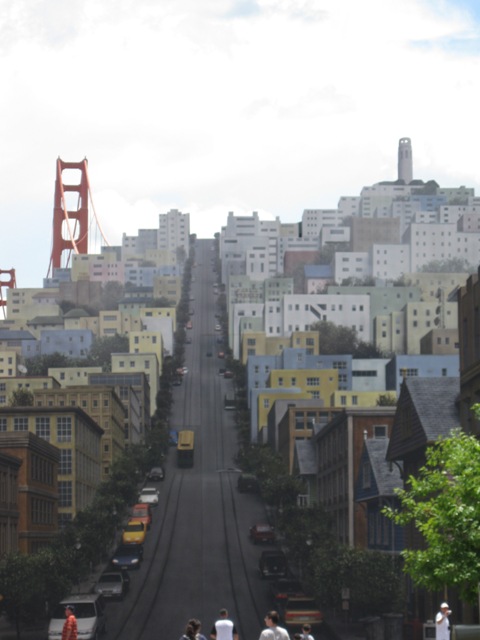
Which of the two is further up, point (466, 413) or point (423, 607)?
point (466, 413)

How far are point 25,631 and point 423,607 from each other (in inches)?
854

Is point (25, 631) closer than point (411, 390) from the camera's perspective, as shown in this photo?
No

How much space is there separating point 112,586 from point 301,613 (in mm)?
20538

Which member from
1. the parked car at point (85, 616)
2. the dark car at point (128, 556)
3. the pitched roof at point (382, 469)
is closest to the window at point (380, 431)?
the pitched roof at point (382, 469)

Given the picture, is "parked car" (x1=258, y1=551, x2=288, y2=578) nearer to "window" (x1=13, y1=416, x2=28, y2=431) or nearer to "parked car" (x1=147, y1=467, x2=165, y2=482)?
"window" (x1=13, y1=416, x2=28, y2=431)

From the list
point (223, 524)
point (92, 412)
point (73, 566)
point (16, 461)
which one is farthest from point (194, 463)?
point (73, 566)

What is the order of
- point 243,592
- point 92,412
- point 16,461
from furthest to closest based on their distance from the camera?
point 92,412, point 16,461, point 243,592

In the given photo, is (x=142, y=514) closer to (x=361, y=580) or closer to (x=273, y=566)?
(x=273, y=566)

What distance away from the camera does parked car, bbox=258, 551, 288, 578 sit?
102938 millimetres

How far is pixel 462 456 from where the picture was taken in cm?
4041

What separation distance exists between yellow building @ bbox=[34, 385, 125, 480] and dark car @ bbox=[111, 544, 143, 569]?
4474cm

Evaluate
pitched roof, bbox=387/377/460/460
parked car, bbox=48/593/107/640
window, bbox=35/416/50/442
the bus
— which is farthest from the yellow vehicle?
the bus

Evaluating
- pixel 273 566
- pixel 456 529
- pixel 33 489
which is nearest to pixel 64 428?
pixel 33 489

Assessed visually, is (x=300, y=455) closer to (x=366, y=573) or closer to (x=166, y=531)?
(x=166, y=531)
